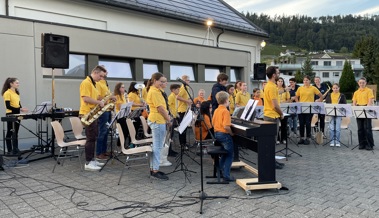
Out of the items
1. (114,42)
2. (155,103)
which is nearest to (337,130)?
(155,103)

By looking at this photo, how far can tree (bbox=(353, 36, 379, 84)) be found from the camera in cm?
4982

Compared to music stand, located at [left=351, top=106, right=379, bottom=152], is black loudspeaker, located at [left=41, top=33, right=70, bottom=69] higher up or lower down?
higher up

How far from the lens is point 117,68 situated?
11688 mm

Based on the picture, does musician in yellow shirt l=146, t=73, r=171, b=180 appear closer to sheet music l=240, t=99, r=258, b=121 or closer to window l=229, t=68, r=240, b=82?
sheet music l=240, t=99, r=258, b=121

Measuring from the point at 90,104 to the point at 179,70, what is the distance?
7.96 m

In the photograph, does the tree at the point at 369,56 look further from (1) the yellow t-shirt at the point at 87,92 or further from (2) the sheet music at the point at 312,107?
(1) the yellow t-shirt at the point at 87,92

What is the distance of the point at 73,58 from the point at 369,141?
913cm

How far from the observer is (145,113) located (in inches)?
379

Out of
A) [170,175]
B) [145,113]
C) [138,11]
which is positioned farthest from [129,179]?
[138,11]

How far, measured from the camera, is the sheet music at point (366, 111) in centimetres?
839

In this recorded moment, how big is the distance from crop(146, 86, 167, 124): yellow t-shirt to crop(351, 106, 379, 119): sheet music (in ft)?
18.5

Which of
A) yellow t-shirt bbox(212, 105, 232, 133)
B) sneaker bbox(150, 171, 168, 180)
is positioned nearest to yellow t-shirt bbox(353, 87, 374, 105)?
yellow t-shirt bbox(212, 105, 232, 133)

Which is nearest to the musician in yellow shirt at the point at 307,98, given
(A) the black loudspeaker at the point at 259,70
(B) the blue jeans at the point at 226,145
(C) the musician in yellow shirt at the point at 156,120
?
(A) the black loudspeaker at the point at 259,70

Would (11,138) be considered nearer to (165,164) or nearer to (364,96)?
(165,164)
